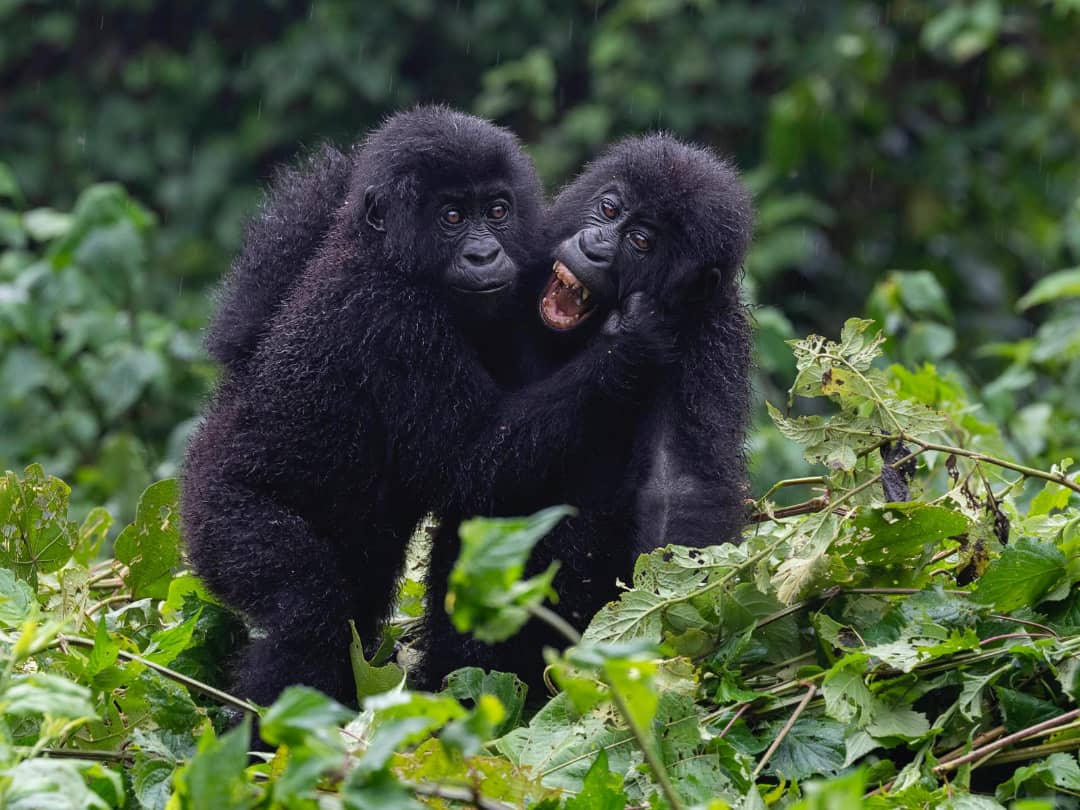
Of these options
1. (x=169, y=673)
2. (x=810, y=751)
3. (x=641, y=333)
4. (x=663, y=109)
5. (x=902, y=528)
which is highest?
(x=663, y=109)

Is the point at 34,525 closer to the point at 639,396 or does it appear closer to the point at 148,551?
the point at 148,551

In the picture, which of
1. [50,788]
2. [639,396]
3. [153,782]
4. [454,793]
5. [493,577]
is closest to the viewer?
[493,577]

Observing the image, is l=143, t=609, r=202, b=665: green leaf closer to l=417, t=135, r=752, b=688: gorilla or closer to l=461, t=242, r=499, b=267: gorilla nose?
l=417, t=135, r=752, b=688: gorilla

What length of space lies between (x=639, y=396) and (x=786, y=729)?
3.61ft

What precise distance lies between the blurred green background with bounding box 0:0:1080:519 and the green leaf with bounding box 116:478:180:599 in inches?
170

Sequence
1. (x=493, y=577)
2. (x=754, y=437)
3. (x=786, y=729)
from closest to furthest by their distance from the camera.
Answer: (x=493, y=577)
(x=786, y=729)
(x=754, y=437)

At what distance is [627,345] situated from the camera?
362 centimetres

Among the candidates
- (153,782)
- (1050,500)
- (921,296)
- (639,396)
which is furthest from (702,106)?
(153,782)

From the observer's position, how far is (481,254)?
12.5 feet

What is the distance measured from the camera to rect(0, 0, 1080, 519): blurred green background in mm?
8477

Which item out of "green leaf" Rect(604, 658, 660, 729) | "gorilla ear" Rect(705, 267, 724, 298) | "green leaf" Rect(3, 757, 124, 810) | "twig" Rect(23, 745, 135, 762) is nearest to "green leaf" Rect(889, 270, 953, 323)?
"gorilla ear" Rect(705, 267, 724, 298)

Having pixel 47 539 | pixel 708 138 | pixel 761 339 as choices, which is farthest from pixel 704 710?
pixel 708 138

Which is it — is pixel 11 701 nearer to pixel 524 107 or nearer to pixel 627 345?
pixel 627 345

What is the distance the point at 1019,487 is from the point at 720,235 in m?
0.97
